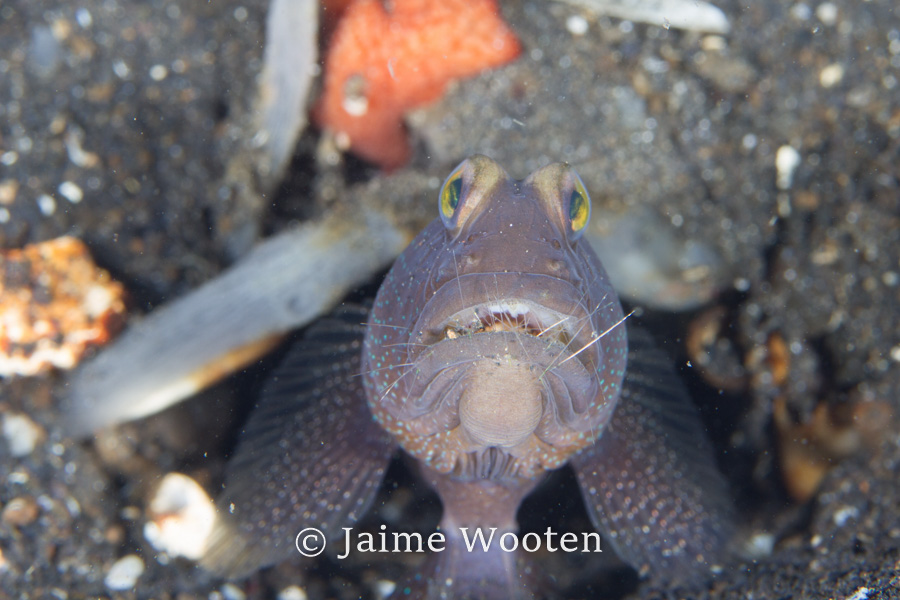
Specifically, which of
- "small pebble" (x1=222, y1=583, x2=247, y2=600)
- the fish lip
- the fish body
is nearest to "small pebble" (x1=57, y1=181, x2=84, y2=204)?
the fish body

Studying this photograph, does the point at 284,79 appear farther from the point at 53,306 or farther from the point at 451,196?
the point at 451,196

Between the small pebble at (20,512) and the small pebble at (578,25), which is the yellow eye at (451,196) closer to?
the small pebble at (578,25)

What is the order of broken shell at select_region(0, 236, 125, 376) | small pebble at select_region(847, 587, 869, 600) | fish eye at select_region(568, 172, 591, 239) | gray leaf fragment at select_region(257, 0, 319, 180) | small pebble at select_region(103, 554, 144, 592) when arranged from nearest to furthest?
small pebble at select_region(847, 587, 869, 600), fish eye at select_region(568, 172, 591, 239), small pebble at select_region(103, 554, 144, 592), broken shell at select_region(0, 236, 125, 376), gray leaf fragment at select_region(257, 0, 319, 180)

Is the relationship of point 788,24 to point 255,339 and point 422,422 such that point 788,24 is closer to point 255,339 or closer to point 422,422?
point 422,422

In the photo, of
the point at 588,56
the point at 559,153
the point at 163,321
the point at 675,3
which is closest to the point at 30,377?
the point at 163,321

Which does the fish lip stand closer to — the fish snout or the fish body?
the fish body

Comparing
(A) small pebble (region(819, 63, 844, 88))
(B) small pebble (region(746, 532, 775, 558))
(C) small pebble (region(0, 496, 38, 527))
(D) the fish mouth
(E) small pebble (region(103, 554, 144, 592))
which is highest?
(D) the fish mouth

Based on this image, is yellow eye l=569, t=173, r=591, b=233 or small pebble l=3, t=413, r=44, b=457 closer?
yellow eye l=569, t=173, r=591, b=233
